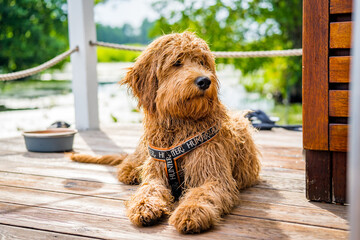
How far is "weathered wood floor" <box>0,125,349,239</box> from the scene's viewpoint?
1906mm

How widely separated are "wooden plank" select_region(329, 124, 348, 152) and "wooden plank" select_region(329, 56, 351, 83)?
27 cm

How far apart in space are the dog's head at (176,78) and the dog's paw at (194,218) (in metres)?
0.57

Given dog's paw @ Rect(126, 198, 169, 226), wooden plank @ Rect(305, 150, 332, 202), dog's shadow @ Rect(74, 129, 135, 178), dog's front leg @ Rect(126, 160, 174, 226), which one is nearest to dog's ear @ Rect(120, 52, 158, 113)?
dog's front leg @ Rect(126, 160, 174, 226)

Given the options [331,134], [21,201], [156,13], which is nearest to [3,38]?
[156,13]

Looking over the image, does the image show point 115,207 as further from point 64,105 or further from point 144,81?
point 64,105

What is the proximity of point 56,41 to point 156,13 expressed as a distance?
7.47m

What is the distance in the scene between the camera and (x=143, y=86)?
7.84 feet

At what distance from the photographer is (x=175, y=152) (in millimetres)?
2309

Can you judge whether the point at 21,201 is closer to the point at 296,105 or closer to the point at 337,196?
the point at 337,196

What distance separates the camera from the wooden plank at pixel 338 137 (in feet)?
7.20

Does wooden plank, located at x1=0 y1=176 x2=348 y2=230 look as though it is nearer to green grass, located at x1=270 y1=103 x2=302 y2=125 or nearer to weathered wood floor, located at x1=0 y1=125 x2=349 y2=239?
weathered wood floor, located at x1=0 y1=125 x2=349 y2=239

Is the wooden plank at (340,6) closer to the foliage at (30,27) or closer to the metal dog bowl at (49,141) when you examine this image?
the metal dog bowl at (49,141)

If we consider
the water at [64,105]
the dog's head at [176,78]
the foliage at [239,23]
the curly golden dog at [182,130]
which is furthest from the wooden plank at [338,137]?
the foliage at [239,23]

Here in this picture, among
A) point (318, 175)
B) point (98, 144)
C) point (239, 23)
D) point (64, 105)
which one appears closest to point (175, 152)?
point (318, 175)
